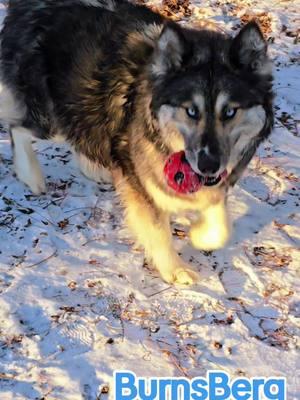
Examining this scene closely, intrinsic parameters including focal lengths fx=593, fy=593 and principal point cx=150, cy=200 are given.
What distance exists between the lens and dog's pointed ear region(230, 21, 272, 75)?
3186 mm

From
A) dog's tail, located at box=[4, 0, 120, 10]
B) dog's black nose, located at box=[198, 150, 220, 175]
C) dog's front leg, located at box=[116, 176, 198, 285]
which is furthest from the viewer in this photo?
dog's tail, located at box=[4, 0, 120, 10]

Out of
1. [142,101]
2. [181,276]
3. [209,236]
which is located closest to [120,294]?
[181,276]

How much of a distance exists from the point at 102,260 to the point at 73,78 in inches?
47.9

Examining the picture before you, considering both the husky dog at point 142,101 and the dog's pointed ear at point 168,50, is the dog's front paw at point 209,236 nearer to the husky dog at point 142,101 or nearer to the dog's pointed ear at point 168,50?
the husky dog at point 142,101

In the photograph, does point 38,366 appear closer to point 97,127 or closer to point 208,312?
point 208,312

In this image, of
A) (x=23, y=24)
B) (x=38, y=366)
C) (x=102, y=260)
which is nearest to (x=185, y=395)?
(x=38, y=366)

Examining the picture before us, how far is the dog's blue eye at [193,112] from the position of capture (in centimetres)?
316

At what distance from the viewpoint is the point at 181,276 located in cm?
375

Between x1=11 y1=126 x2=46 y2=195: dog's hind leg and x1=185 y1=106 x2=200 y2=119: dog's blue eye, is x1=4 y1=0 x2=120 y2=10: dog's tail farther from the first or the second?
x1=185 y1=106 x2=200 y2=119: dog's blue eye

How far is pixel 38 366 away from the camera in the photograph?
315 cm

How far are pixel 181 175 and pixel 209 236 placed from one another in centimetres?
68

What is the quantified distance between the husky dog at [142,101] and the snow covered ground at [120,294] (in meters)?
0.19

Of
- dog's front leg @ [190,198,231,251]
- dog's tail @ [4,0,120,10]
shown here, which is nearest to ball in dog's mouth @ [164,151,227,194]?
dog's front leg @ [190,198,231,251]

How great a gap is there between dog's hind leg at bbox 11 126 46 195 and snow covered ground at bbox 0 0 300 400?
0.08 metres
